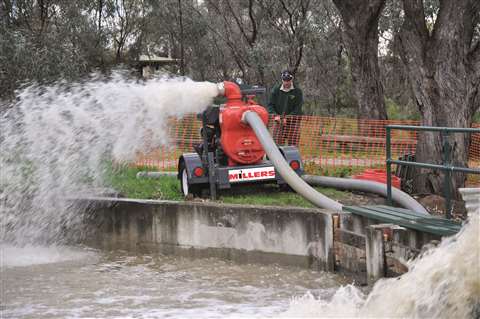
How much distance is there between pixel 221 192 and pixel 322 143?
12.9ft

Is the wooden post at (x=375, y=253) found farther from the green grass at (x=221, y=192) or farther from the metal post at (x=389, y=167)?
the green grass at (x=221, y=192)

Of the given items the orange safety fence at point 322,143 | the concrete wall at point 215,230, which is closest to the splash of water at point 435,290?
the concrete wall at point 215,230

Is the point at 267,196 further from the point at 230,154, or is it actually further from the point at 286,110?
the point at 286,110

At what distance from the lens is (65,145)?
40.8ft

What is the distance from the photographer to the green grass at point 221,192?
1186cm

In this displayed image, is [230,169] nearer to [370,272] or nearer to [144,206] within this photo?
[144,206]

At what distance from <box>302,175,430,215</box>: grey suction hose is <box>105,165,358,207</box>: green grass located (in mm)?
124

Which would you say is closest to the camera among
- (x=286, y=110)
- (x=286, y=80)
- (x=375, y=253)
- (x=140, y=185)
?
(x=375, y=253)

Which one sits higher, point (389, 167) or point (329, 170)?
point (389, 167)

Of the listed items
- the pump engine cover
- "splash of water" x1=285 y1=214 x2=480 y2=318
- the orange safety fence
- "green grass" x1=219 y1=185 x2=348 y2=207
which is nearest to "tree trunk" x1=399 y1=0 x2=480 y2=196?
"green grass" x1=219 y1=185 x2=348 y2=207

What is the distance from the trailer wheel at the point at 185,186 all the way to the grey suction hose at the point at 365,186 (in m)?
1.67

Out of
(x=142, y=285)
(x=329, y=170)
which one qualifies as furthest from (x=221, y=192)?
(x=142, y=285)

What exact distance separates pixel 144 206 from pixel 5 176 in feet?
7.60

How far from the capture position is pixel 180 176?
12570mm
